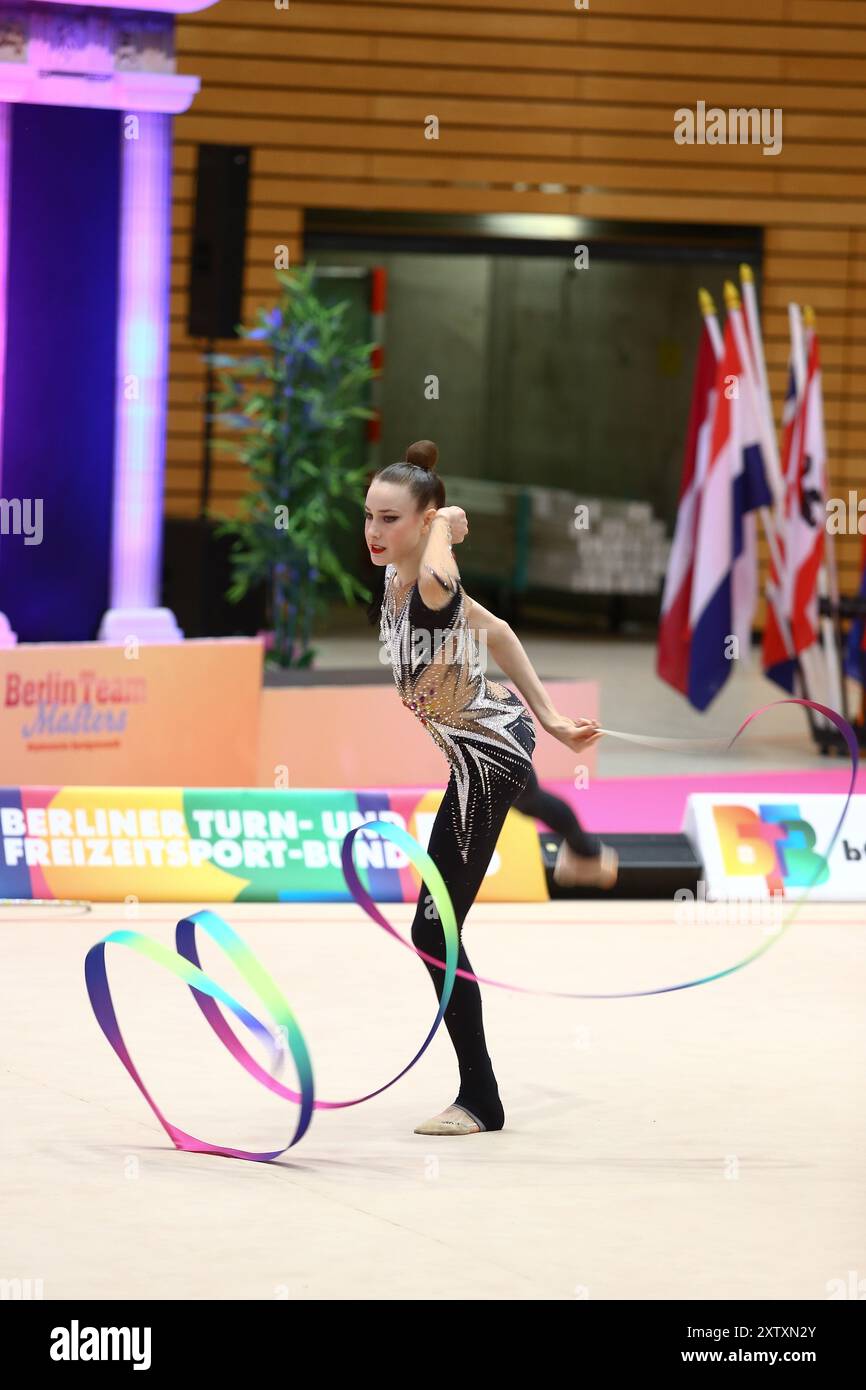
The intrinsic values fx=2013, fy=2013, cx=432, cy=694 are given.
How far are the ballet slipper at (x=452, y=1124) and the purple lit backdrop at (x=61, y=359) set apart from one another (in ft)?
17.9

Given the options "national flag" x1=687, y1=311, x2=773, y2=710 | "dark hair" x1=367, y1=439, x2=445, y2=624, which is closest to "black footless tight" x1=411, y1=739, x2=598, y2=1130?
"dark hair" x1=367, y1=439, x2=445, y2=624

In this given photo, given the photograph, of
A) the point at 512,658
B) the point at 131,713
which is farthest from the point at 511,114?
the point at 512,658

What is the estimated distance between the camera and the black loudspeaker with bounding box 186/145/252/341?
11.4 metres

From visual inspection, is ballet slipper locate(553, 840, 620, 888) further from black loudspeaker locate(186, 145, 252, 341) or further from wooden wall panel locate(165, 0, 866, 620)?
wooden wall panel locate(165, 0, 866, 620)

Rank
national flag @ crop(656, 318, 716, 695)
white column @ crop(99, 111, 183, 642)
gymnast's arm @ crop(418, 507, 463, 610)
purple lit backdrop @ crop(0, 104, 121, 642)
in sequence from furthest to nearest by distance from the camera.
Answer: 1. national flag @ crop(656, 318, 716, 695)
2. white column @ crop(99, 111, 183, 642)
3. purple lit backdrop @ crop(0, 104, 121, 642)
4. gymnast's arm @ crop(418, 507, 463, 610)

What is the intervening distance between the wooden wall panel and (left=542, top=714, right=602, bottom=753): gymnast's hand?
1099 centimetres

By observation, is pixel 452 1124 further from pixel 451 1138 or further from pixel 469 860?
pixel 469 860

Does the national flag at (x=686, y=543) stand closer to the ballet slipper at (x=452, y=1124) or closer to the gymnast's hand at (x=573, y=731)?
the ballet slipper at (x=452, y=1124)

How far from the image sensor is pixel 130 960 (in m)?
6.35

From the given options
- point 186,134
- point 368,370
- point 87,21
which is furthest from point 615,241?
point 87,21

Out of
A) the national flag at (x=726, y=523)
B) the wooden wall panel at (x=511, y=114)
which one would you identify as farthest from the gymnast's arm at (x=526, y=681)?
the wooden wall panel at (x=511, y=114)

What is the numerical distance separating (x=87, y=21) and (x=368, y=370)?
2214 millimetres

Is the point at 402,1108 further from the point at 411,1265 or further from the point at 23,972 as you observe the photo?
the point at 23,972

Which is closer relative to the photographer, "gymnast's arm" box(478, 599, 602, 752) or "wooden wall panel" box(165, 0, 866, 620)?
"gymnast's arm" box(478, 599, 602, 752)
